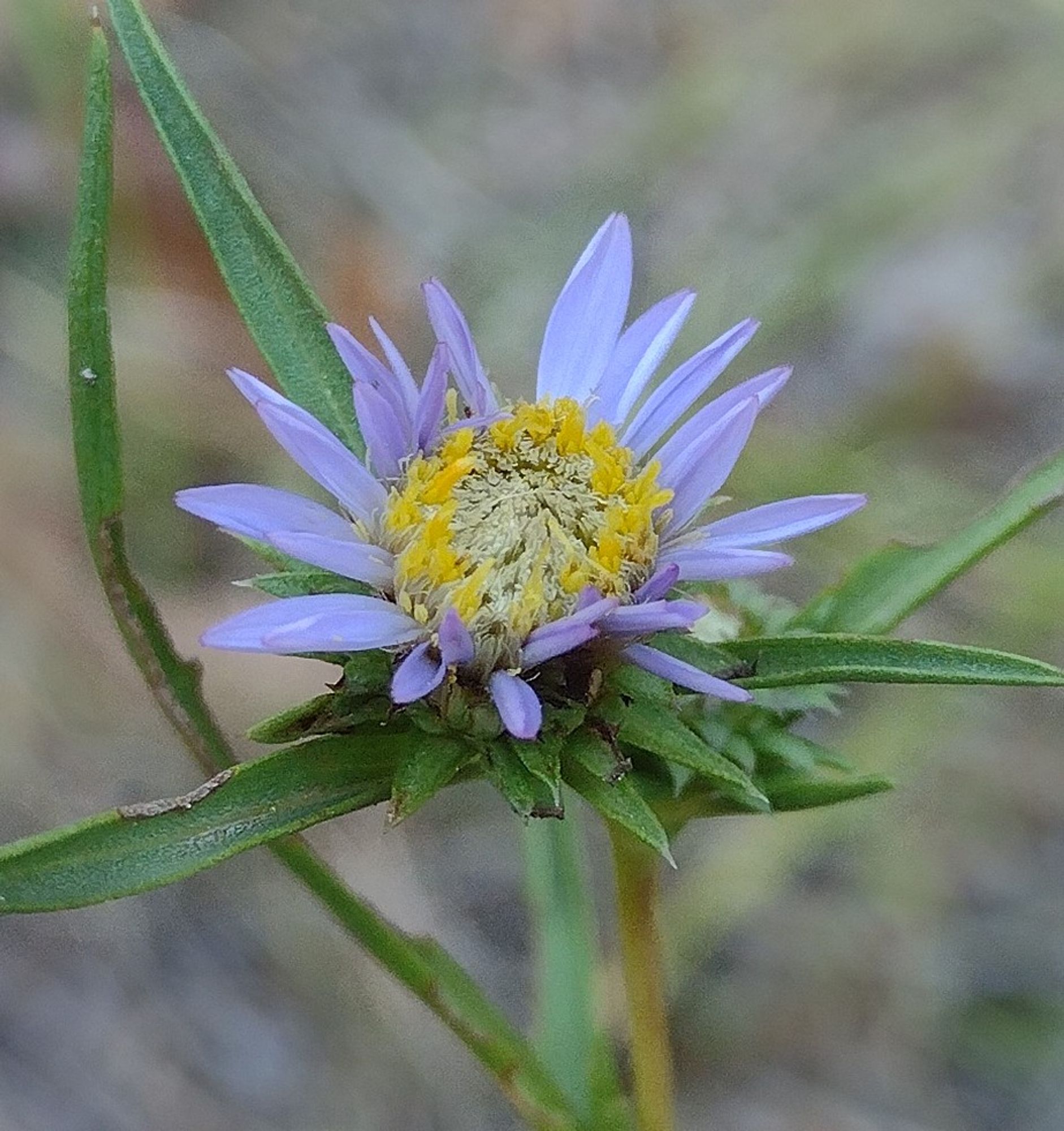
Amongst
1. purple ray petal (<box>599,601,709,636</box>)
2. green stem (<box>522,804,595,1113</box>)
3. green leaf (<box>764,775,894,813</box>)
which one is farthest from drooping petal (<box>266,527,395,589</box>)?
green stem (<box>522,804,595,1113</box>)

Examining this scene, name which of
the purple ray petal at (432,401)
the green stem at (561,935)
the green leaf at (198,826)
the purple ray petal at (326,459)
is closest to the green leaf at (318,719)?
the green leaf at (198,826)

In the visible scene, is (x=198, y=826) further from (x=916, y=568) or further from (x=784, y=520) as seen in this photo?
(x=916, y=568)

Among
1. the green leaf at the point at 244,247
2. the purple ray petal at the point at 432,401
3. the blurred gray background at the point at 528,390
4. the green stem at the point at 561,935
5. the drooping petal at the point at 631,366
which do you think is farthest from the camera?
the blurred gray background at the point at 528,390


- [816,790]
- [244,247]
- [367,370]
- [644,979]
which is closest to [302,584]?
[367,370]

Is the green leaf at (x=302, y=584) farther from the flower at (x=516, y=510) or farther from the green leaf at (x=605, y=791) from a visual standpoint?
the green leaf at (x=605, y=791)

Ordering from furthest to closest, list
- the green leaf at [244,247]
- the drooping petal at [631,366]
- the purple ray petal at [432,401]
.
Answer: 1. the drooping petal at [631,366]
2. the green leaf at [244,247]
3. the purple ray petal at [432,401]
